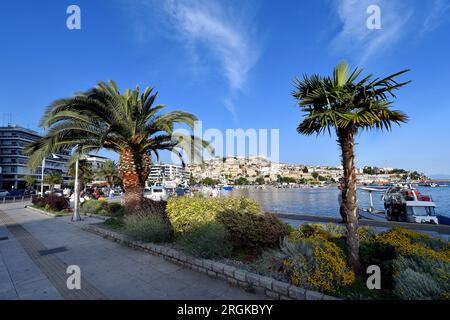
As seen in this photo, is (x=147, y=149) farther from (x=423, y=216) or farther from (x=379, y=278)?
(x=423, y=216)

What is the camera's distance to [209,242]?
211 inches

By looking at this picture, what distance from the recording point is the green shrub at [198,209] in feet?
22.1

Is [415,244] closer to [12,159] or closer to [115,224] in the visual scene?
[115,224]

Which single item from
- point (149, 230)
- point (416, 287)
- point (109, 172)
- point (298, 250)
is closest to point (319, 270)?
point (298, 250)

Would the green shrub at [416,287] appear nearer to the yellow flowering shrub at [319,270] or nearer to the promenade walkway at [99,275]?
the yellow flowering shrub at [319,270]

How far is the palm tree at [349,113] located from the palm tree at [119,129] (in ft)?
20.2

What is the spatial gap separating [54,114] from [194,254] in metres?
7.89

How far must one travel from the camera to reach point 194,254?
535 centimetres

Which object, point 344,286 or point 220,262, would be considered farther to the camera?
point 220,262

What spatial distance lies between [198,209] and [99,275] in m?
2.86

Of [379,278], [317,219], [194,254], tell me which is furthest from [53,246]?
[317,219]

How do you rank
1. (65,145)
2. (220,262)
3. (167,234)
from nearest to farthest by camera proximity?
1. (220,262)
2. (167,234)
3. (65,145)

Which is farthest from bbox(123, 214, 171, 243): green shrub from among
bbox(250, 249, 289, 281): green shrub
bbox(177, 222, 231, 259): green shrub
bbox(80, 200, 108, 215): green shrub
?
bbox(80, 200, 108, 215): green shrub

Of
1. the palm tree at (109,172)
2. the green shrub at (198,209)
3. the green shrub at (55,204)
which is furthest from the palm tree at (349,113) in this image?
the palm tree at (109,172)
